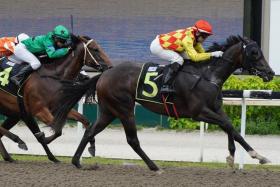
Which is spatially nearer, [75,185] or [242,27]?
[75,185]

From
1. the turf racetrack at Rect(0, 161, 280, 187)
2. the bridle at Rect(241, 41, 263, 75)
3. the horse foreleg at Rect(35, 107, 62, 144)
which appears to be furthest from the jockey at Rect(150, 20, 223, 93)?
the horse foreleg at Rect(35, 107, 62, 144)

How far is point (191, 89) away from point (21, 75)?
7.67 feet

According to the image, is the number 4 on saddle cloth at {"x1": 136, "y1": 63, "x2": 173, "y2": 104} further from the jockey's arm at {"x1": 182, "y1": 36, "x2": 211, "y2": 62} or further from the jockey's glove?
the jockey's glove

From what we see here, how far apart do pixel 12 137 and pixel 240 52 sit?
3168mm

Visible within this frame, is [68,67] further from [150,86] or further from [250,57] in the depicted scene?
[250,57]

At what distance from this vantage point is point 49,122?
32.2 feet

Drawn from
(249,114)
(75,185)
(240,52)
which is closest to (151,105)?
(240,52)

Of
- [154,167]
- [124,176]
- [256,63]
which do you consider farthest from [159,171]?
[256,63]

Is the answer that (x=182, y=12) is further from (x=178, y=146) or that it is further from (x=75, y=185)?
(x=75, y=185)

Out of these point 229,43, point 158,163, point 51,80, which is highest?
point 229,43

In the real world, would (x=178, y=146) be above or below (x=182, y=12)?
below

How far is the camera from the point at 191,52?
9.09 meters

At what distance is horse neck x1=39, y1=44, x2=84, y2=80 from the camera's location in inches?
398

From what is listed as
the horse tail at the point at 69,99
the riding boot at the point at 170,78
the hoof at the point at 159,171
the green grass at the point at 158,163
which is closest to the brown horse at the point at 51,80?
the horse tail at the point at 69,99
